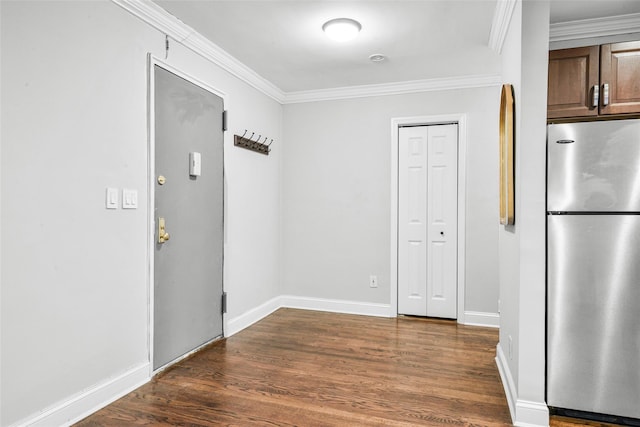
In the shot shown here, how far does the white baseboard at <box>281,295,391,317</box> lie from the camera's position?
4.16 m

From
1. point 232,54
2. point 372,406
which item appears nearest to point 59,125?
point 232,54

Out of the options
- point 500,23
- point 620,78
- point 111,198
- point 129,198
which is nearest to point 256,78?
point 129,198

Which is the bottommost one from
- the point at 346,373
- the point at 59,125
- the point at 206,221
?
the point at 346,373

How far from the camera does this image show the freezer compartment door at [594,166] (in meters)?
2.02

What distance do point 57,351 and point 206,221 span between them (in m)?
1.41

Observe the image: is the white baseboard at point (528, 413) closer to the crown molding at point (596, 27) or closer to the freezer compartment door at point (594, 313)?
the freezer compartment door at point (594, 313)

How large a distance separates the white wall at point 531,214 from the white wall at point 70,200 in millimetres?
2287

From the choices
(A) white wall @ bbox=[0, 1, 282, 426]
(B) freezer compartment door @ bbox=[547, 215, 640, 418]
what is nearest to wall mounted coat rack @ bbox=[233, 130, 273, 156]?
(A) white wall @ bbox=[0, 1, 282, 426]

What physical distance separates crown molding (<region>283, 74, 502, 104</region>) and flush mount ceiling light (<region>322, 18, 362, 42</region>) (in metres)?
1.33

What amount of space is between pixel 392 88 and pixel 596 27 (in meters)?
1.86

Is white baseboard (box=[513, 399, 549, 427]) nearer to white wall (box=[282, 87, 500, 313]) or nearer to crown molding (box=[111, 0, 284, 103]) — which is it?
white wall (box=[282, 87, 500, 313])

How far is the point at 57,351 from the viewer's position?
1.95 m

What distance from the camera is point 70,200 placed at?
202 centimetres

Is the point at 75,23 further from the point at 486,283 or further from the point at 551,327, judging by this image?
the point at 486,283
